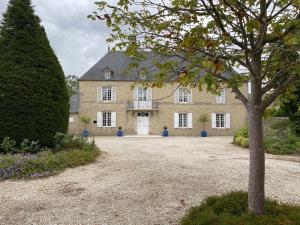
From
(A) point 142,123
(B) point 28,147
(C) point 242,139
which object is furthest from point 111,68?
(B) point 28,147

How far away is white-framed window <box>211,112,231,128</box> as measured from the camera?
23484 millimetres

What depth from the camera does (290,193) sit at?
4922 mm

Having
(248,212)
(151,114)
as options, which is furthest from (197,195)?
(151,114)

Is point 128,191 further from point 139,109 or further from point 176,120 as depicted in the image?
point 176,120

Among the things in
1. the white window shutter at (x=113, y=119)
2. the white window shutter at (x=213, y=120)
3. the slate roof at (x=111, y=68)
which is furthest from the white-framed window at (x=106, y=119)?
the white window shutter at (x=213, y=120)

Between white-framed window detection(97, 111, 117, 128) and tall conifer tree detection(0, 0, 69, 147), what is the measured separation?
14101mm

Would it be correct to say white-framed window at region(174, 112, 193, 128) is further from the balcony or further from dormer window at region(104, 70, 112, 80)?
dormer window at region(104, 70, 112, 80)

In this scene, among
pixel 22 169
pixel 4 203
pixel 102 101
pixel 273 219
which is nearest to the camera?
pixel 273 219

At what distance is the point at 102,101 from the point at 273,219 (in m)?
20.9

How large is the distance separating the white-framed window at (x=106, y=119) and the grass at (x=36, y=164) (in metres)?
15.2

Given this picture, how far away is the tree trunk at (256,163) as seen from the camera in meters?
3.11

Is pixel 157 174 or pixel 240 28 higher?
pixel 240 28

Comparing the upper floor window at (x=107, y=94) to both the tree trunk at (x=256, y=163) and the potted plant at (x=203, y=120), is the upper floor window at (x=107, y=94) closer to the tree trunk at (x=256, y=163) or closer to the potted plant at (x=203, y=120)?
the potted plant at (x=203, y=120)

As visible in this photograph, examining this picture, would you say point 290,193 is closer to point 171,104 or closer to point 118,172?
point 118,172
